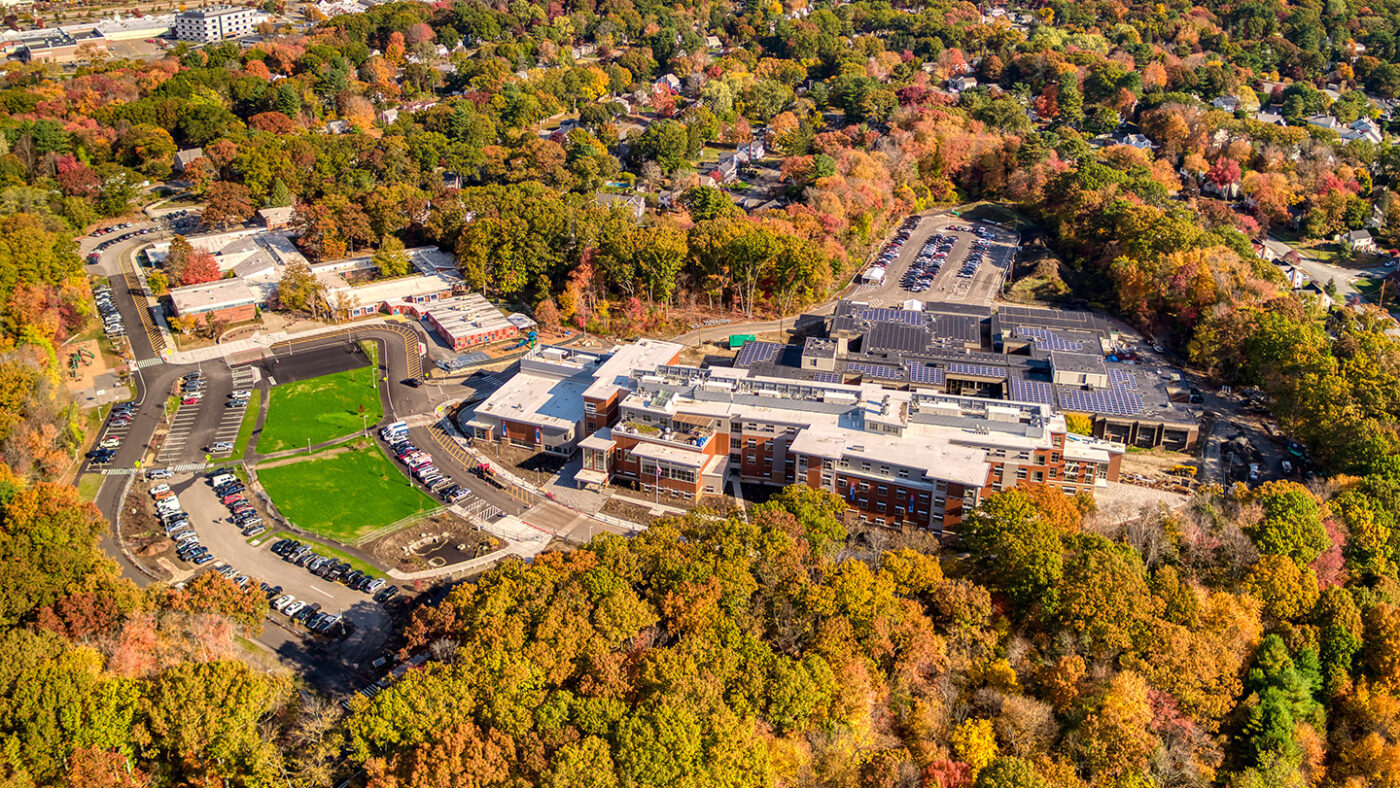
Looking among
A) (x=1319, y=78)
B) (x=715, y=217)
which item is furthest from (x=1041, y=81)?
(x=715, y=217)

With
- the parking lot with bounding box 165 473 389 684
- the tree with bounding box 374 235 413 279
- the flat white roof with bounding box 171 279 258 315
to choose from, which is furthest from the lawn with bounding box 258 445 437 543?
the tree with bounding box 374 235 413 279

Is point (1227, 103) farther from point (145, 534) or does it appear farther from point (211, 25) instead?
point (211, 25)

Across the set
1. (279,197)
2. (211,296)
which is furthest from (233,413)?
(279,197)

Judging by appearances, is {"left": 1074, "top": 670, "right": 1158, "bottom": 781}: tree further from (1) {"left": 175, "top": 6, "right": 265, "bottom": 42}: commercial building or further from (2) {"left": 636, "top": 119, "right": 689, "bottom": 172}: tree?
(1) {"left": 175, "top": 6, "right": 265, "bottom": 42}: commercial building

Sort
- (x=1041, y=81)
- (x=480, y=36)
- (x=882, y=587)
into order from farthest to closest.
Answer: (x=480, y=36) → (x=1041, y=81) → (x=882, y=587)

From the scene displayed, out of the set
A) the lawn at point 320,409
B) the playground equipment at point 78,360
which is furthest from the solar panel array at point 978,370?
the playground equipment at point 78,360

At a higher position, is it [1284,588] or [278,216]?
[278,216]

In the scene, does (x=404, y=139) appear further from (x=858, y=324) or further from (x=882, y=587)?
(x=882, y=587)
